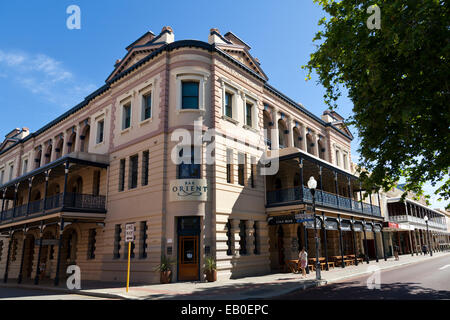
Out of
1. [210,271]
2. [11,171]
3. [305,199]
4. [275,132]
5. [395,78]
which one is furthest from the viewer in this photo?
[11,171]

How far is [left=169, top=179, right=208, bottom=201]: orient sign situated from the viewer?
1736 centimetres

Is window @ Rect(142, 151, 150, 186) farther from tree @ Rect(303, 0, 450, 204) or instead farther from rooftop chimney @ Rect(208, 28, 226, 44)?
tree @ Rect(303, 0, 450, 204)

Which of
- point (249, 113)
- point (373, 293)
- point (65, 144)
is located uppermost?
point (249, 113)

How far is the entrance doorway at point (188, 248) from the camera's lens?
16.9 m

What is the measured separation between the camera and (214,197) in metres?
17.9

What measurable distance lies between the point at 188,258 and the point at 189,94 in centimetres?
927

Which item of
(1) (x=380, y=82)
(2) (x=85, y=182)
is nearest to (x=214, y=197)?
(1) (x=380, y=82)

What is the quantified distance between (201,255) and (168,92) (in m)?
9.49

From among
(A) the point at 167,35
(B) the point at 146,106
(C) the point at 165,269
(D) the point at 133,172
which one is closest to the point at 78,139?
(D) the point at 133,172

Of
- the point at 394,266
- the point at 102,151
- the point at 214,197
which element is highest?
the point at 102,151

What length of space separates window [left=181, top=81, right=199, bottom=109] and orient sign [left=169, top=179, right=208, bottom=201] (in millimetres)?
4587

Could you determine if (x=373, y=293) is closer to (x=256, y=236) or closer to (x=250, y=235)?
(x=250, y=235)

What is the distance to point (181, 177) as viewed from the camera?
17.9 meters
